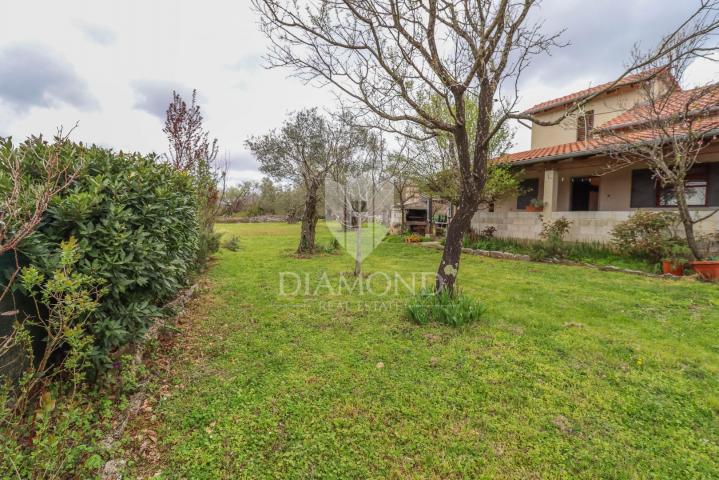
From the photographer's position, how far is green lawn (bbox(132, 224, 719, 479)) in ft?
7.30

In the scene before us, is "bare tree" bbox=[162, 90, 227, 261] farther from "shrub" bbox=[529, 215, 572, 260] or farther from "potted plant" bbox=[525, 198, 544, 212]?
"potted plant" bbox=[525, 198, 544, 212]

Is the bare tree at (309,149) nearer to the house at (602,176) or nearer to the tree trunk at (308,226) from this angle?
the tree trunk at (308,226)

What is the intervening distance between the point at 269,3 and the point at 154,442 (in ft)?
16.7

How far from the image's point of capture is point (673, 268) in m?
8.02

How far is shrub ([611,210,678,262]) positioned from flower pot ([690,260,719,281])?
3.34ft

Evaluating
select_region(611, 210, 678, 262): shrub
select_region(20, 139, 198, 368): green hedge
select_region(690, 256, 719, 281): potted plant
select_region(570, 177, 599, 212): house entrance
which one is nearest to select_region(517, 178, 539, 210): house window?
select_region(570, 177, 599, 212): house entrance

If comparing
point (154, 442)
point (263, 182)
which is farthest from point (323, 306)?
point (263, 182)

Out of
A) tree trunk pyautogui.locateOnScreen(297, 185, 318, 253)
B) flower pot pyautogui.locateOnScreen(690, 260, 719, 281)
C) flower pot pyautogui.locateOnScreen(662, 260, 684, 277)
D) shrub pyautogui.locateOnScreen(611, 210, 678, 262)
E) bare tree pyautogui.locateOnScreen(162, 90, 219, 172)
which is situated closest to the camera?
flower pot pyautogui.locateOnScreen(690, 260, 719, 281)

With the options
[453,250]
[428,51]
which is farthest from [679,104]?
[453,250]

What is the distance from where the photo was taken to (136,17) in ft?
21.1

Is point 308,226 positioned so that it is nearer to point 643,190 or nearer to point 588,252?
point 588,252

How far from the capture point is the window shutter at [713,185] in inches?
388

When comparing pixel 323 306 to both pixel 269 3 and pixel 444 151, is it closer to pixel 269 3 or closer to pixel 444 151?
pixel 269 3

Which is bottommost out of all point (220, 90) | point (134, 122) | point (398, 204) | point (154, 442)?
point (154, 442)
